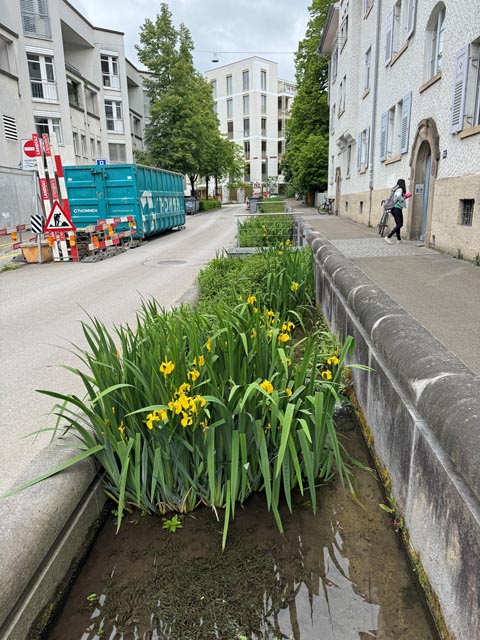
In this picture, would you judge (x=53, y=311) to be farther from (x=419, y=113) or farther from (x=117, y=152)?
(x=117, y=152)

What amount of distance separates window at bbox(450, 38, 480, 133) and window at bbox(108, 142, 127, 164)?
35.5 metres

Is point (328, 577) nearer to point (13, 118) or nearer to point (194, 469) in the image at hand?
point (194, 469)

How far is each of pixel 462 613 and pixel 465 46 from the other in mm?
9620

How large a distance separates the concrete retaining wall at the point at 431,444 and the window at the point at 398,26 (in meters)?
12.2

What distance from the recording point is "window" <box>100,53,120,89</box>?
3869 cm

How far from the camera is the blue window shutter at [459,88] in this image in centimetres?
869

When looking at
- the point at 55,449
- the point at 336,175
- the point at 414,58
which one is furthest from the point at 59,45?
the point at 55,449

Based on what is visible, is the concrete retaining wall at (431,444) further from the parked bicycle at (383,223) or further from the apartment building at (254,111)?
the apartment building at (254,111)

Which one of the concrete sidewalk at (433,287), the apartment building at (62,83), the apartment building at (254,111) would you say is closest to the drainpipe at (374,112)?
the concrete sidewalk at (433,287)

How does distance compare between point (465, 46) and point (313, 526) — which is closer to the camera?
point (313, 526)

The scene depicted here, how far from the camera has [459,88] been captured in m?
8.94

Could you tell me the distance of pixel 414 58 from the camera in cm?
1218

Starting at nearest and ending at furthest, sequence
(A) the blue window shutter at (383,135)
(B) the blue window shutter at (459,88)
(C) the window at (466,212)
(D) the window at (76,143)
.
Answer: (B) the blue window shutter at (459,88), (C) the window at (466,212), (A) the blue window shutter at (383,135), (D) the window at (76,143)

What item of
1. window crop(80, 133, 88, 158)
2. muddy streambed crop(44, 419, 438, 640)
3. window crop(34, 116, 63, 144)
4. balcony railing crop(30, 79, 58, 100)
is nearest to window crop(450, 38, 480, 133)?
muddy streambed crop(44, 419, 438, 640)
